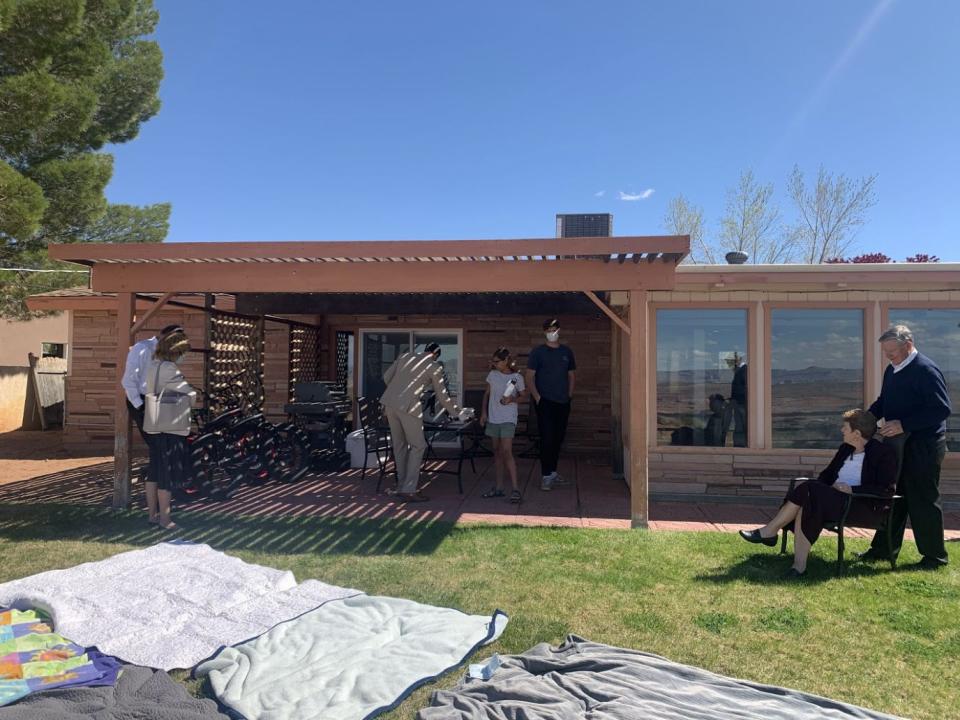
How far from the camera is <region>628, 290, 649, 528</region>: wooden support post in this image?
524cm

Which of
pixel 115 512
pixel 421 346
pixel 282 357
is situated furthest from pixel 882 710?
pixel 282 357

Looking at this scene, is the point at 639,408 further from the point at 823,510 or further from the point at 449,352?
the point at 449,352

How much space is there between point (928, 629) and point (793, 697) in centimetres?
132

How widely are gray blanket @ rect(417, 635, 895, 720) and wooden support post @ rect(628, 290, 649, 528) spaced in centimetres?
251

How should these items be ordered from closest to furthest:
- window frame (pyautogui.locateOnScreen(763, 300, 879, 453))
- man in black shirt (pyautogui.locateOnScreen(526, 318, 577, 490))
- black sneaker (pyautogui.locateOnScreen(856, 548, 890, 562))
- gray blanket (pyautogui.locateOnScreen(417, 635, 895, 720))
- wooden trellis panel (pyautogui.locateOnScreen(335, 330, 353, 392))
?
gray blanket (pyautogui.locateOnScreen(417, 635, 895, 720)) → black sneaker (pyautogui.locateOnScreen(856, 548, 890, 562)) → window frame (pyautogui.locateOnScreen(763, 300, 879, 453)) → man in black shirt (pyautogui.locateOnScreen(526, 318, 577, 490)) → wooden trellis panel (pyautogui.locateOnScreen(335, 330, 353, 392))

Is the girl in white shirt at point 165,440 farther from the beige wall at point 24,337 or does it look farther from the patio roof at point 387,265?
the beige wall at point 24,337

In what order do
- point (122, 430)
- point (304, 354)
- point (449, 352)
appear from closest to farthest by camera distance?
point (122, 430)
point (304, 354)
point (449, 352)

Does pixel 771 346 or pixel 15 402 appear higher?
pixel 771 346

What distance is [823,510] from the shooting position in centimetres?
401

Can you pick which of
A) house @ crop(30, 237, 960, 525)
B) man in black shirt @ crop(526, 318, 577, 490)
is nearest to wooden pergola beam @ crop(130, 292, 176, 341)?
house @ crop(30, 237, 960, 525)

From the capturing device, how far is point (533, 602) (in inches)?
141

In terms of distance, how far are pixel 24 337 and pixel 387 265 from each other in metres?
20.5

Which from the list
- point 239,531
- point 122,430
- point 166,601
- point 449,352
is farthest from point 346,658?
point 449,352

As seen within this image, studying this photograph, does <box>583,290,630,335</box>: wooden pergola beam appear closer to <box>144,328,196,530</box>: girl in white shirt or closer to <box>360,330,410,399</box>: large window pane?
<box>144,328,196,530</box>: girl in white shirt
